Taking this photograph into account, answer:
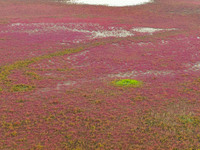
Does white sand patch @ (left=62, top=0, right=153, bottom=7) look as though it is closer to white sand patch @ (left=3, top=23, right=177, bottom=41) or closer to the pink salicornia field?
the pink salicornia field

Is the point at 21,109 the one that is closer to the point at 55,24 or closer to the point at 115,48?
the point at 115,48

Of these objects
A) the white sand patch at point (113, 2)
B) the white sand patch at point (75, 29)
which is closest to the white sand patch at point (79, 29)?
the white sand patch at point (75, 29)

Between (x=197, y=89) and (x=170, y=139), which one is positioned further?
(x=197, y=89)

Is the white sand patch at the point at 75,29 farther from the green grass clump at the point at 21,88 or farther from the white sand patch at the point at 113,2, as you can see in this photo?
the white sand patch at the point at 113,2

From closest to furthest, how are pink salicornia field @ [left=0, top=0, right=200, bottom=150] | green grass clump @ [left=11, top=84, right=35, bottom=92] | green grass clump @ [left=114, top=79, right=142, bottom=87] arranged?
pink salicornia field @ [left=0, top=0, right=200, bottom=150]
green grass clump @ [left=11, top=84, right=35, bottom=92]
green grass clump @ [left=114, top=79, right=142, bottom=87]

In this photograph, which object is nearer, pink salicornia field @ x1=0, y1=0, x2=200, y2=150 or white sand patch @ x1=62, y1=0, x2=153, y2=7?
pink salicornia field @ x1=0, y1=0, x2=200, y2=150

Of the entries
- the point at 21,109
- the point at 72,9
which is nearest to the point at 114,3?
the point at 72,9

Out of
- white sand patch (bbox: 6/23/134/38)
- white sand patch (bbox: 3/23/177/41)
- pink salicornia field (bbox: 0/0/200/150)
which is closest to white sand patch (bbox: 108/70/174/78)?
pink salicornia field (bbox: 0/0/200/150)

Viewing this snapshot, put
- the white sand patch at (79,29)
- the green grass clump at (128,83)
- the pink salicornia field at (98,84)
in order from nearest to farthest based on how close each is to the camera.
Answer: the pink salicornia field at (98,84) < the green grass clump at (128,83) < the white sand patch at (79,29)

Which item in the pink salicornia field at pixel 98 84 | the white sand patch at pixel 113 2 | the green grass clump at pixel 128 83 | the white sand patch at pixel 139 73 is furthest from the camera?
the white sand patch at pixel 113 2
